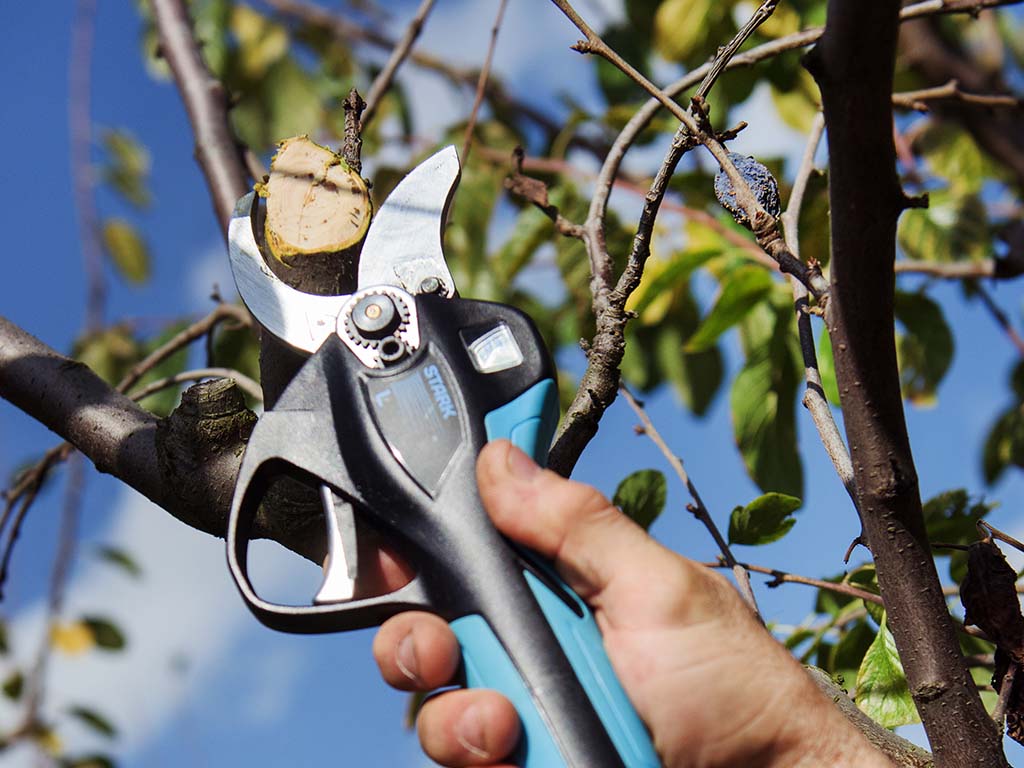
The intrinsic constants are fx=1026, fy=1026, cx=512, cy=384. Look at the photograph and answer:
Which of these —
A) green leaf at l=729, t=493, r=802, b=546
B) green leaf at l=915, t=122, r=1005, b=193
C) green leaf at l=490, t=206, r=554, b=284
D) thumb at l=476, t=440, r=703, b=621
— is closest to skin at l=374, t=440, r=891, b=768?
thumb at l=476, t=440, r=703, b=621

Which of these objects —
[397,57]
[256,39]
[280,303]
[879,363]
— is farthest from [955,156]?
[256,39]

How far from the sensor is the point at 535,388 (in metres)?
1.01

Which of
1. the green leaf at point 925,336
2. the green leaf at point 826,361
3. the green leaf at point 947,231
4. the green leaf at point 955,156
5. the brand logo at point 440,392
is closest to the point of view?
Result: the brand logo at point 440,392

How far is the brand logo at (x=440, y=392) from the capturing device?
39.6 inches

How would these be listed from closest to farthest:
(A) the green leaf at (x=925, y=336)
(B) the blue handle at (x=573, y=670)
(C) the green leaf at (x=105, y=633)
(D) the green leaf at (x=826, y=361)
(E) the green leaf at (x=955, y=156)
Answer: (B) the blue handle at (x=573, y=670)
(D) the green leaf at (x=826, y=361)
(A) the green leaf at (x=925, y=336)
(E) the green leaf at (x=955, y=156)
(C) the green leaf at (x=105, y=633)

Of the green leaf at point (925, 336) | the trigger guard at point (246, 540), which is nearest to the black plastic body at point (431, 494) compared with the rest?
the trigger guard at point (246, 540)

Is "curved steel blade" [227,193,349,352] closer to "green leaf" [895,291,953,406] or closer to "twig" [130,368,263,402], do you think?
"twig" [130,368,263,402]

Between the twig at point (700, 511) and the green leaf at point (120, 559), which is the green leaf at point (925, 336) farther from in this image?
the green leaf at point (120, 559)

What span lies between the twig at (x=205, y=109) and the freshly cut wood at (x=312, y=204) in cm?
41

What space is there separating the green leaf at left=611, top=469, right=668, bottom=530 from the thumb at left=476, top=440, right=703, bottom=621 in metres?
0.51

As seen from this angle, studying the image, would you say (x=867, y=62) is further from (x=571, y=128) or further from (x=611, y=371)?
(x=571, y=128)

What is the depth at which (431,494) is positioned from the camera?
0.97 meters

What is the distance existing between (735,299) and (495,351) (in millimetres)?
767

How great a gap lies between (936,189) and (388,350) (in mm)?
1772
